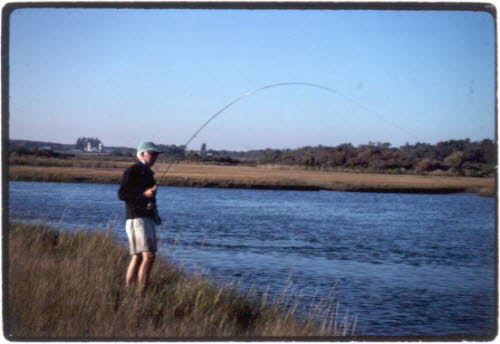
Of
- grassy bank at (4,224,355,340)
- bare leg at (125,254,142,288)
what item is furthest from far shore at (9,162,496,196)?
bare leg at (125,254,142,288)

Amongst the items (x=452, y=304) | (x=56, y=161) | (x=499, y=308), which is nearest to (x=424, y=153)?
(x=452, y=304)

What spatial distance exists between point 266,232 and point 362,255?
3334 millimetres

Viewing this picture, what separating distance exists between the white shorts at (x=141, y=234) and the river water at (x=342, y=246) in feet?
9.01

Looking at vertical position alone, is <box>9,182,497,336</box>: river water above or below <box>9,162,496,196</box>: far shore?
below

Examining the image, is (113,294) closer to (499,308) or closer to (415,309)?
(499,308)

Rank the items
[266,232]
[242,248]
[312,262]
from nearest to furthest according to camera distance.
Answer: [312,262] → [242,248] → [266,232]

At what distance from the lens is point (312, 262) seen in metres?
13.3

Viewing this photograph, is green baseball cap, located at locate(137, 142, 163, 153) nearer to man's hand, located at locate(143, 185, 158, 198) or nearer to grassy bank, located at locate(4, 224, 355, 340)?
man's hand, located at locate(143, 185, 158, 198)

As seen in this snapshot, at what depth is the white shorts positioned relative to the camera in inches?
238

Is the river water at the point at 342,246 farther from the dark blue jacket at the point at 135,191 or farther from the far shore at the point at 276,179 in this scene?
the dark blue jacket at the point at 135,191

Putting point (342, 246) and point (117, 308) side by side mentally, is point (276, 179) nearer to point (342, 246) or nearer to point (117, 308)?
point (342, 246)

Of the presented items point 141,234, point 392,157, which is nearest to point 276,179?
point 392,157

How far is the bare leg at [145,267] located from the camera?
6088mm

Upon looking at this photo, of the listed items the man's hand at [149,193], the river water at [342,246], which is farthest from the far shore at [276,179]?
the man's hand at [149,193]
